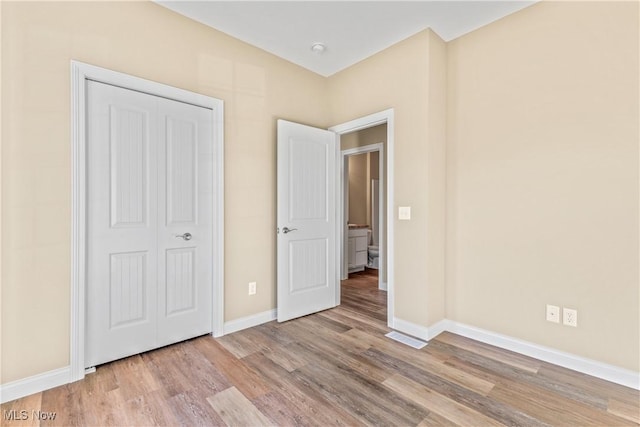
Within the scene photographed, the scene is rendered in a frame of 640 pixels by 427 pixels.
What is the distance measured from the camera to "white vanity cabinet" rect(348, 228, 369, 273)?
548cm

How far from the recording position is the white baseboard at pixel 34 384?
1.81 m

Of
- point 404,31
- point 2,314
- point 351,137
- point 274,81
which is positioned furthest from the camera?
point 351,137

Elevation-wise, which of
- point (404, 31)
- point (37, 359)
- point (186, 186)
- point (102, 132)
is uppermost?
point (404, 31)

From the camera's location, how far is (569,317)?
7.30ft

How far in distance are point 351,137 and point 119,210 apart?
130 inches

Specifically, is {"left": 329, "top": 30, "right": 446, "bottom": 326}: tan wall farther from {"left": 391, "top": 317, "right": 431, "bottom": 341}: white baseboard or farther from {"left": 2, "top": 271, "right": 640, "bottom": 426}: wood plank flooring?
{"left": 2, "top": 271, "right": 640, "bottom": 426}: wood plank flooring

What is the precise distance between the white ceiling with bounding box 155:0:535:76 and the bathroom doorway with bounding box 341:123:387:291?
1566 mm

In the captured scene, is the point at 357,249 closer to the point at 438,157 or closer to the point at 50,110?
the point at 438,157

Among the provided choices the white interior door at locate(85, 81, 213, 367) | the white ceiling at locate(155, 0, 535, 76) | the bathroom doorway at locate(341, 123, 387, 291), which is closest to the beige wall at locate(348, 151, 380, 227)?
the bathroom doorway at locate(341, 123, 387, 291)

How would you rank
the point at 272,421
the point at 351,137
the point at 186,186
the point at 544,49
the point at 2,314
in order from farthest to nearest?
1. the point at 351,137
2. the point at 186,186
3. the point at 544,49
4. the point at 2,314
5. the point at 272,421

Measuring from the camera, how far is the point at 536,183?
93.4 inches

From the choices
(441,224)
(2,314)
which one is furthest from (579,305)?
(2,314)

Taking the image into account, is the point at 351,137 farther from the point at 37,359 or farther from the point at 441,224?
the point at 37,359

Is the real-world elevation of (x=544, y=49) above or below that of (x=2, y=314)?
above
